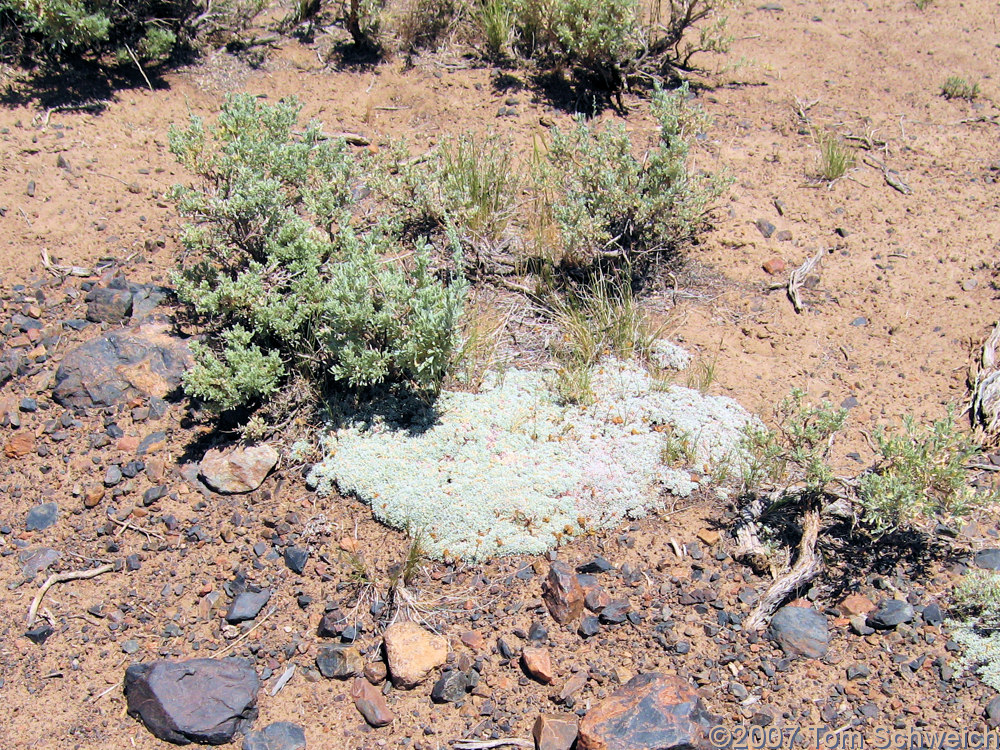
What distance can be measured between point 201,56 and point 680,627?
17.7 feet

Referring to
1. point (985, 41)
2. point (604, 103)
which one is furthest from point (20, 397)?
point (985, 41)

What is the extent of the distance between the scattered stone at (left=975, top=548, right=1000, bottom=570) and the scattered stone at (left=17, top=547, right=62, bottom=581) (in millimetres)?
3901

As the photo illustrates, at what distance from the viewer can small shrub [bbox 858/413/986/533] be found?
3154 mm

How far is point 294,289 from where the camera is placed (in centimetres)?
400

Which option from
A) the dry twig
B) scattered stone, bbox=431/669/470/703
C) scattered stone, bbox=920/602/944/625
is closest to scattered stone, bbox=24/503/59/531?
the dry twig

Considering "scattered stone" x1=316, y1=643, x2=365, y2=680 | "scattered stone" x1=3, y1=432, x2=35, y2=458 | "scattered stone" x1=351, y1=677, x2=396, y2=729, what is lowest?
"scattered stone" x1=351, y1=677, x2=396, y2=729

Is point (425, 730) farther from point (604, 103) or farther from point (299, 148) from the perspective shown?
point (604, 103)

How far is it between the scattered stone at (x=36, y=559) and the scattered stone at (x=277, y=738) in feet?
4.17

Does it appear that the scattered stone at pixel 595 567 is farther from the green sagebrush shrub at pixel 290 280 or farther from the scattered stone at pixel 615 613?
the green sagebrush shrub at pixel 290 280

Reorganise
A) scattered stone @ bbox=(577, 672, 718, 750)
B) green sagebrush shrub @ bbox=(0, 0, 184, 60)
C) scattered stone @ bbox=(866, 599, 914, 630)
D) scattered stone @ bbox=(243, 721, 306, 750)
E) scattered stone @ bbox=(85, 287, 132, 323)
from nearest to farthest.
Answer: scattered stone @ bbox=(577, 672, 718, 750) < scattered stone @ bbox=(243, 721, 306, 750) < scattered stone @ bbox=(866, 599, 914, 630) < scattered stone @ bbox=(85, 287, 132, 323) < green sagebrush shrub @ bbox=(0, 0, 184, 60)

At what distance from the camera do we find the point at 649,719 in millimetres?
2727

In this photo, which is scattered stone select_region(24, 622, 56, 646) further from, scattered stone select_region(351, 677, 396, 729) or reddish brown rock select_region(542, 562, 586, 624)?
reddish brown rock select_region(542, 562, 586, 624)

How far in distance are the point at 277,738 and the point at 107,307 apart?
261 cm

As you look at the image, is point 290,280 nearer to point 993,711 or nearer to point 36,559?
point 36,559
